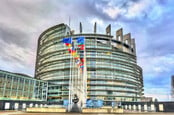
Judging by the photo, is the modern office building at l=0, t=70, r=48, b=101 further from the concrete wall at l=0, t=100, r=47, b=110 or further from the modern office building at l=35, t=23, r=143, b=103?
the modern office building at l=35, t=23, r=143, b=103

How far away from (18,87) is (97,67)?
49.2m

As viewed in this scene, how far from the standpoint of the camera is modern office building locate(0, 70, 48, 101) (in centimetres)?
6287

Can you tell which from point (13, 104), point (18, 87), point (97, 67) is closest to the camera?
point (13, 104)

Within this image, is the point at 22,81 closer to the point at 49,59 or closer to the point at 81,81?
the point at 81,81

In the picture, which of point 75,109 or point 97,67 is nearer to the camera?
point 75,109

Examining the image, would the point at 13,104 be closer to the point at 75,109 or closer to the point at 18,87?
the point at 18,87

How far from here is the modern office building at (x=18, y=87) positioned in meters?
62.9

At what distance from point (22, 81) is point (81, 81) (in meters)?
34.9

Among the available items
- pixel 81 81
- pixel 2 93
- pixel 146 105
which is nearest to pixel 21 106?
pixel 2 93

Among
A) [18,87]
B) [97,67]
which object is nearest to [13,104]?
[18,87]

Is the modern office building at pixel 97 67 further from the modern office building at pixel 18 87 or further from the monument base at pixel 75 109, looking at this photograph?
the monument base at pixel 75 109

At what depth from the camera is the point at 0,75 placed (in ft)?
199

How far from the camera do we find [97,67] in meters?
103

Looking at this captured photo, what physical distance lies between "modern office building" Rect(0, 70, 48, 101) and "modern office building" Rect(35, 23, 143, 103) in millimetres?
15015
